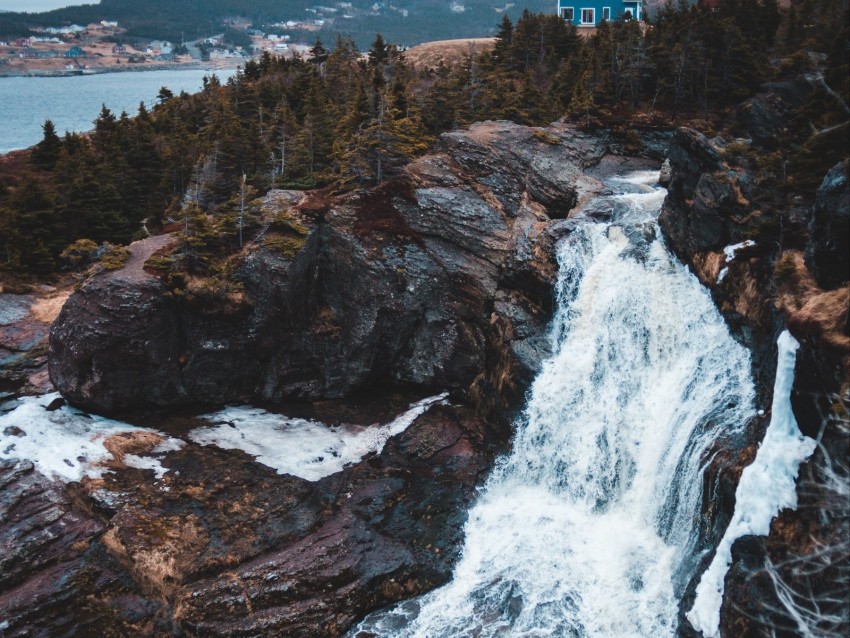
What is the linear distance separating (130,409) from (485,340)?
15.9 meters

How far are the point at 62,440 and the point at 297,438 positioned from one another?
8961 mm

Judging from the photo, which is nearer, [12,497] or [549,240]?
[12,497]

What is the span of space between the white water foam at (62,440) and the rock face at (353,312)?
3.42 feet

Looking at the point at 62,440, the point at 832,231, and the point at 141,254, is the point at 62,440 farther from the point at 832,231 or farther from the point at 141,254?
the point at 832,231

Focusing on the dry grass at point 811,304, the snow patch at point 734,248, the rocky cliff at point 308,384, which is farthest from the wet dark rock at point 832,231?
the rocky cliff at point 308,384

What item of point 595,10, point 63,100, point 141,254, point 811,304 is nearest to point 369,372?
point 141,254

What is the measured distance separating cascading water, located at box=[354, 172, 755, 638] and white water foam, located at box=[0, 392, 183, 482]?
37.9 feet

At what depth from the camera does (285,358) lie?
3044cm

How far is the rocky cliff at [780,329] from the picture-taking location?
14.1m

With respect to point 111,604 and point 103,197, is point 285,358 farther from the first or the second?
point 103,197

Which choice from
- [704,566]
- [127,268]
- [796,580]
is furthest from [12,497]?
[796,580]

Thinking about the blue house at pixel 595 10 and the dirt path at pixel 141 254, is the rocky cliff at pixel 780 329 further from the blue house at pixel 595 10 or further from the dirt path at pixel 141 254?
the blue house at pixel 595 10

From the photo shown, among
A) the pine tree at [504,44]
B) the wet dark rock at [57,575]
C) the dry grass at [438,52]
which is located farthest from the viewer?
the dry grass at [438,52]

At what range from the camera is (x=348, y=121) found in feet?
122
